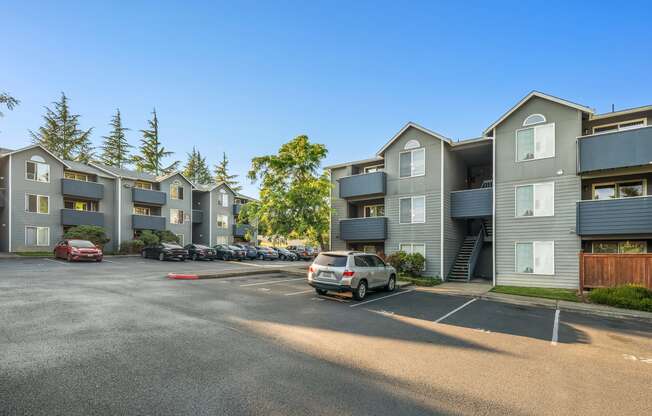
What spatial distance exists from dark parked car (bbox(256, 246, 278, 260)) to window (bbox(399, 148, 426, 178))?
807 inches

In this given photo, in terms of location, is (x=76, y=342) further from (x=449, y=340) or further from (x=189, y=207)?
(x=189, y=207)

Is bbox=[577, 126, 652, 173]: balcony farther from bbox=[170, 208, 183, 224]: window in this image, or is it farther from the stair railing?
bbox=[170, 208, 183, 224]: window

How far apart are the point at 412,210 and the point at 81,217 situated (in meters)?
30.6

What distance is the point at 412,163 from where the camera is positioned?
21.8 metres

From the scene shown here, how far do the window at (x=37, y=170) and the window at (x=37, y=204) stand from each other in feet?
5.20

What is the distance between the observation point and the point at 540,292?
50.4 ft

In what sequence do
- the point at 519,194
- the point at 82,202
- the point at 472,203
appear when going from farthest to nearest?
the point at 82,202 → the point at 472,203 → the point at 519,194

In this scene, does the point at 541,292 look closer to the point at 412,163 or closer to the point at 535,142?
the point at 535,142

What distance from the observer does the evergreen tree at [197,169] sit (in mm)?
66769

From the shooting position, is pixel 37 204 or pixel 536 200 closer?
pixel 536 200

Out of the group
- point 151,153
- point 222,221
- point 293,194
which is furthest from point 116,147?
point 293,194

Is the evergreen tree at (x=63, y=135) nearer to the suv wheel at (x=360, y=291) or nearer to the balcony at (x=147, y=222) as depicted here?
the balcony at (x=147, y=222)

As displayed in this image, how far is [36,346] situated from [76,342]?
0.60m

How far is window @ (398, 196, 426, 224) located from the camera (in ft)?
69.2
